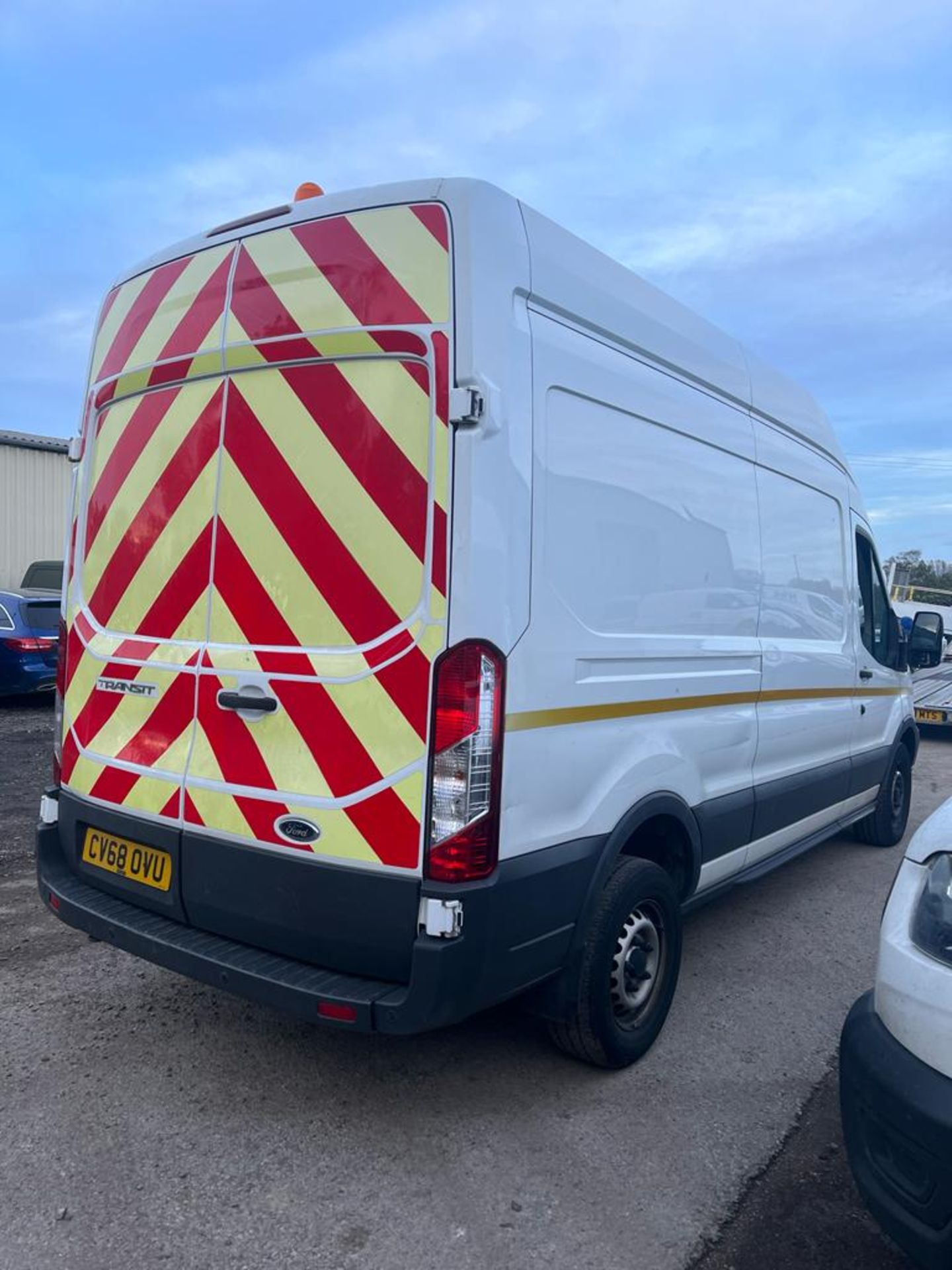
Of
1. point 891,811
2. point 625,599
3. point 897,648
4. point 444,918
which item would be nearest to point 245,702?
point 444,918

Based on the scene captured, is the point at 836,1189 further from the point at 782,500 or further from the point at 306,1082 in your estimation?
the point at 782,500

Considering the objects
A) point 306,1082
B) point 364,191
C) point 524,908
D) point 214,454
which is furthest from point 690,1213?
point 364,191

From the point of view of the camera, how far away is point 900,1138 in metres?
1.96

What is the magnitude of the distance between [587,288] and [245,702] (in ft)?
5.58

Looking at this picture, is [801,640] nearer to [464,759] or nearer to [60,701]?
[464,759]

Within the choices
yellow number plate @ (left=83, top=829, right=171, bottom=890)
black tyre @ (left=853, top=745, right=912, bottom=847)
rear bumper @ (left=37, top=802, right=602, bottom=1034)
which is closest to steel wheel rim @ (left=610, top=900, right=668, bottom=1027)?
rear bumper @ (left=37, top=802, right=602, bottom=1034)

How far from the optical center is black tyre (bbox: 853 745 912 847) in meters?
6.27

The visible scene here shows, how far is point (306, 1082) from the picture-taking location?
122 inches

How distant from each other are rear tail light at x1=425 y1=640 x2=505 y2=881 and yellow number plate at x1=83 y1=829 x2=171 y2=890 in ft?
3.43

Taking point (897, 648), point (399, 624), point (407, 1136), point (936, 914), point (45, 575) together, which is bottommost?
point (407, 1136)

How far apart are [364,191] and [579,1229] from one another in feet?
9.68

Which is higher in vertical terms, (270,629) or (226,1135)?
(270,629)

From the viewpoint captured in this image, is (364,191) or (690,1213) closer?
(690,1213)

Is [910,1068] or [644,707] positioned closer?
[910,1068]
